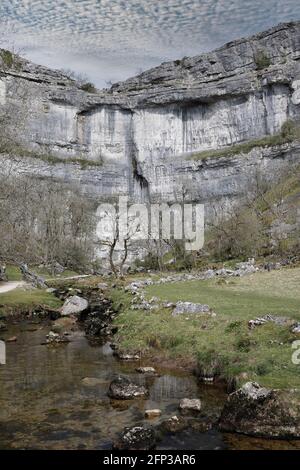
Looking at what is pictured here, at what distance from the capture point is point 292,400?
11.5 m

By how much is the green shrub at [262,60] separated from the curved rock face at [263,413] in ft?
371

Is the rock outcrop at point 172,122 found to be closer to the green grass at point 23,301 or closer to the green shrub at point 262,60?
the green shrub at point 262,60

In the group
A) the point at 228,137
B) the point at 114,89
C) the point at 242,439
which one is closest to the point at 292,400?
the point at 242,439

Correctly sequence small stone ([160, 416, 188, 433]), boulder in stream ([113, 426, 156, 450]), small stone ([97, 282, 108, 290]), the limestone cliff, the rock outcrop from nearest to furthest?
1. boulder in stream ([113, 426, 156, 450])
2. small stone ([160, 416, 188, 433])
3. small stone ([97, 282, 108, 290])
4. the rock outcrop
5. the limestone cliff

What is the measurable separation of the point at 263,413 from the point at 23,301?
88.1 feet

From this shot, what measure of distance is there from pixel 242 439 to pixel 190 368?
6586mm

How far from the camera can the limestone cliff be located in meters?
111

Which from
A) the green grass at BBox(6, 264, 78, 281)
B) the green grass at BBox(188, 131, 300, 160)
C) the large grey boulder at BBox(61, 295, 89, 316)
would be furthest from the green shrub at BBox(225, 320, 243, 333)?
the green grass at BBox(188, 131, 300, 160)

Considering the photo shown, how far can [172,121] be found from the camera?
124312 mm

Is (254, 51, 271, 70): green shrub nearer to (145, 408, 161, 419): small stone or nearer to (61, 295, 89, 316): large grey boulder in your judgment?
(61, 295, 89, 316): large grey boulder

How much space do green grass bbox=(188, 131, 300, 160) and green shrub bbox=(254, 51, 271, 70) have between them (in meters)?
18.4

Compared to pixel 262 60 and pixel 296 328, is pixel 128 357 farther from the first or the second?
pixel 262 60

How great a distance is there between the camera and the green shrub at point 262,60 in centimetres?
11269

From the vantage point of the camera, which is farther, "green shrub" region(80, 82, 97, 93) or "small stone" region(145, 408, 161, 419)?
"green shrub" region(80, 82, 97, 93)
